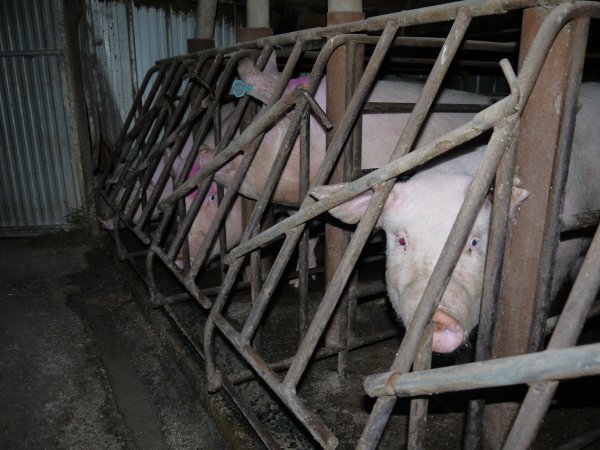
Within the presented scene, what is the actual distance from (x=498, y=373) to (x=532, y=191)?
66 cm

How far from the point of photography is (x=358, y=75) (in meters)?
2.40

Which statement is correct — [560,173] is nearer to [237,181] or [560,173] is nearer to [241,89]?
[237,181]

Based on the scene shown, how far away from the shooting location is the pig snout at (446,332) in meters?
1.69

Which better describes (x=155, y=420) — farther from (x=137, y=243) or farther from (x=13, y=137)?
(x=13, y=137)

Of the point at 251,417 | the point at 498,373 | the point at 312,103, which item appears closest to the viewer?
the point at 498,373

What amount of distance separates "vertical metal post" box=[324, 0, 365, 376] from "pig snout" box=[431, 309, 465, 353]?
1.02 meters

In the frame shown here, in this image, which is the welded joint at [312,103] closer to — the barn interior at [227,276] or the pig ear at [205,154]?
the barn interior at [227,276]

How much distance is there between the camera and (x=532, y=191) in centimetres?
151

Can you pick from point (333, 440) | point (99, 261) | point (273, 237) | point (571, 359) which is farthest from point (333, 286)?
point (99, 261)

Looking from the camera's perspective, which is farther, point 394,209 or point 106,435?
point 106,435

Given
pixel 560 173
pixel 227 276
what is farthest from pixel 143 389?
pixel 560 173

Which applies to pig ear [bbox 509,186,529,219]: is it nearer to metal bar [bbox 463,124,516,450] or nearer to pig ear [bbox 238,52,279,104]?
metal bar [bbox 463,124,516,450]

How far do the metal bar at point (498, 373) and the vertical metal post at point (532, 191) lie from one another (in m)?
0.51

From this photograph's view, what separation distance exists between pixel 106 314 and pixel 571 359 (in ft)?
13.1
